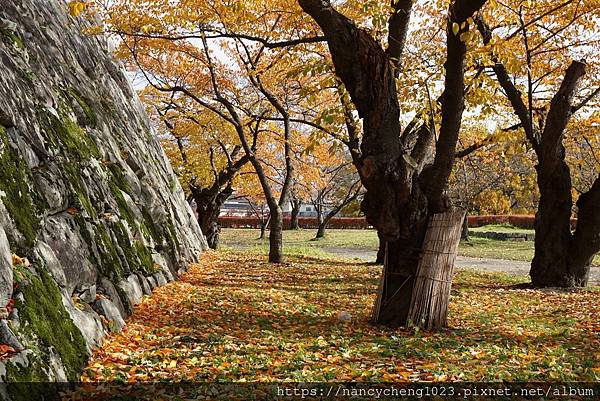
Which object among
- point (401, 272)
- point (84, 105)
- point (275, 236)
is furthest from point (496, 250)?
point (84, 105)

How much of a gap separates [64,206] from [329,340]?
3019mm

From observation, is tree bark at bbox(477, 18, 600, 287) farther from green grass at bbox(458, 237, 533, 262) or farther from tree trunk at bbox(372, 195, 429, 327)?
green grass at bbox(458, 237, 533, 262)

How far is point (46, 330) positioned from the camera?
11.1 feet

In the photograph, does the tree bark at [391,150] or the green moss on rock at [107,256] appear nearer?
the green moss on rock at [107,256]

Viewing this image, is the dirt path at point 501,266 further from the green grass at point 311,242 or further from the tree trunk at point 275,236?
the green grass at point 311,242

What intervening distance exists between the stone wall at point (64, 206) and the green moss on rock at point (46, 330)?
0.03ft

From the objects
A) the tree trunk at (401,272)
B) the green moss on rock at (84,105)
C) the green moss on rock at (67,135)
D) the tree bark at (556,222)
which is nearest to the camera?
the green moss on rock at (67,135)

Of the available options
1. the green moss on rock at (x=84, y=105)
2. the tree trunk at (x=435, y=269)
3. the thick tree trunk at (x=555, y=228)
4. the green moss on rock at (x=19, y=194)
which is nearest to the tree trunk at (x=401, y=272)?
the tree trunk at (x=435, y=269)

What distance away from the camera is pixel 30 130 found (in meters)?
4.86

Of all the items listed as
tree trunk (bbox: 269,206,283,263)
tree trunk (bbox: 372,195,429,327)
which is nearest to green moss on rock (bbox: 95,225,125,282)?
tree trunk (bbox: 372,195,429,327)

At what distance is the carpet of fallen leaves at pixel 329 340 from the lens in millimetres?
4012

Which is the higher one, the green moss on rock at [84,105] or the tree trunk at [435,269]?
the green moss on rock at [84,105]

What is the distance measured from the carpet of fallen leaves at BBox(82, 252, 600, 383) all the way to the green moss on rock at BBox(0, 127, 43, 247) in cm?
119

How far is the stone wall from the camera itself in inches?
133
